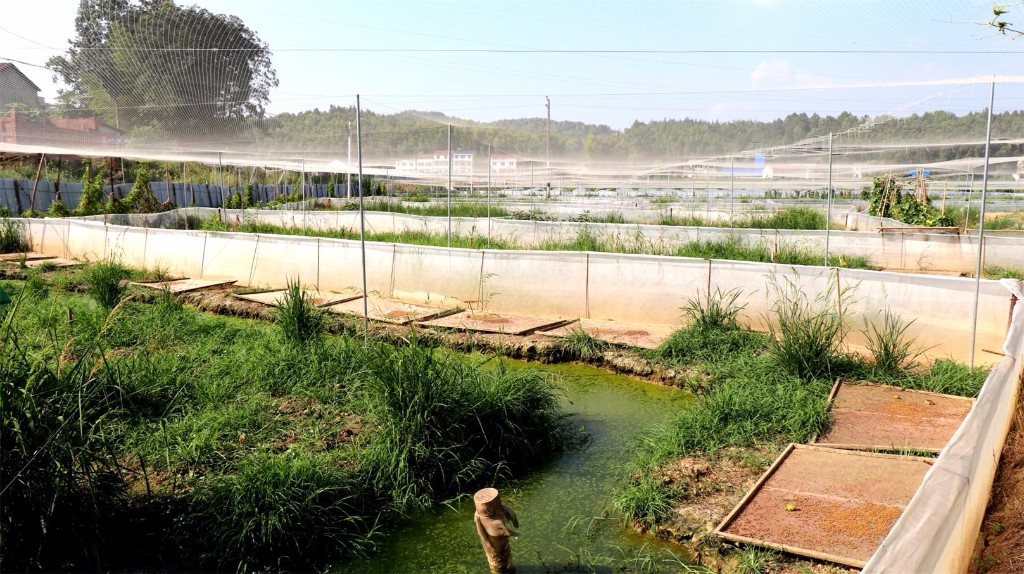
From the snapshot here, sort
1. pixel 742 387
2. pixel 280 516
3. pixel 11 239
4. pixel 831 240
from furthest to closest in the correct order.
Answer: pixel 11 239
pixel 831 240
pixel 742 387
pixel 280 516

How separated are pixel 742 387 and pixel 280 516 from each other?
11.7 ft

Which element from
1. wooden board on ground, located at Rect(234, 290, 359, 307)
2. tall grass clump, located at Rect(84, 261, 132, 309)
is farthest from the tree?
tall grass clump, located at Rect(84, 261, 132, 309)

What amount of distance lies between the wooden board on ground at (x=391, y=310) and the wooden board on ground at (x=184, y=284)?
2.60 meters

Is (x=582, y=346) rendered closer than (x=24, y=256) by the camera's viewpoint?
Yes

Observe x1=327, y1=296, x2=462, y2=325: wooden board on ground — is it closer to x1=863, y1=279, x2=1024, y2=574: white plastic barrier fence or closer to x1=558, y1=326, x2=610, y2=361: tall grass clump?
x1=558, y1=326, x2=610, y2=361: tall grass clump

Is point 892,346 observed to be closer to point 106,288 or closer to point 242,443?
point 242,443

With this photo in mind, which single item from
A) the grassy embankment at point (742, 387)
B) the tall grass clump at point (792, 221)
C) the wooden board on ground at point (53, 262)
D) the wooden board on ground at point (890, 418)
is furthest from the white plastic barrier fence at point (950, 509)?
the wooden board on ground at point (53, 262)

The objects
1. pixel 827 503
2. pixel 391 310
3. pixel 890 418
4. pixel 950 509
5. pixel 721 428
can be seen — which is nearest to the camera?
pixel 950 509

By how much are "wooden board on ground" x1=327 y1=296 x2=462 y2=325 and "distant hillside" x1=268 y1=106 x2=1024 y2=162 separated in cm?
562

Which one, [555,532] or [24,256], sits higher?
[24,256]

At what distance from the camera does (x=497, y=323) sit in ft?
25.9

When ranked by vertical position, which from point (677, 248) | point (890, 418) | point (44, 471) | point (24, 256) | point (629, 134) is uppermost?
point (629, 134)

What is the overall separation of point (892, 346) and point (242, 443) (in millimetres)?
5153

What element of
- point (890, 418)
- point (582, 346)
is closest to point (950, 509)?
point (890, 418)
